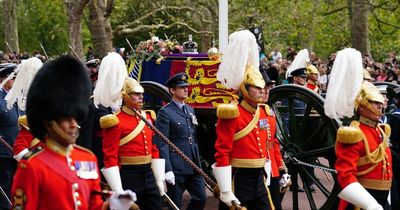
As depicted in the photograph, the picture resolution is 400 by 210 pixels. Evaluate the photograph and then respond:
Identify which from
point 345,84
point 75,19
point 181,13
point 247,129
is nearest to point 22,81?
point 247,129

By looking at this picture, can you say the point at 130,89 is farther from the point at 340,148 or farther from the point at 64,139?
the point at 64,139

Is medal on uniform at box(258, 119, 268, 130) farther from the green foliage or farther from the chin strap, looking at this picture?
the green foliage

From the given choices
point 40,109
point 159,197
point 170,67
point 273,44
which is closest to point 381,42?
point 273,44

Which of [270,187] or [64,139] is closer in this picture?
[64,139]

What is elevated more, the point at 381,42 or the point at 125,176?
the point at 125,176

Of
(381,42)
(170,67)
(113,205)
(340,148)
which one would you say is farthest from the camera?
(381,42)

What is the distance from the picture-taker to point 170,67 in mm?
9938

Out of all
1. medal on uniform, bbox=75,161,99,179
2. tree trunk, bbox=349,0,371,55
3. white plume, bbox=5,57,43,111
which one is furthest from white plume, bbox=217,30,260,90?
tree trunk, bbox=349,0,371,55

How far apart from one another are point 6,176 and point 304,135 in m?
2.93

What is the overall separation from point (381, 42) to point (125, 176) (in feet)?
115

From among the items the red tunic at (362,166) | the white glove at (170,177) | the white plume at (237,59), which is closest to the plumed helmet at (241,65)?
the white plume at (237,59)

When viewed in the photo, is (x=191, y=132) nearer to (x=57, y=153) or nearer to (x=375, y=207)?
(x=375, y=207)

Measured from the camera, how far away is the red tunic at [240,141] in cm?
668

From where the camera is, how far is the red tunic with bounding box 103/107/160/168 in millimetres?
7172
